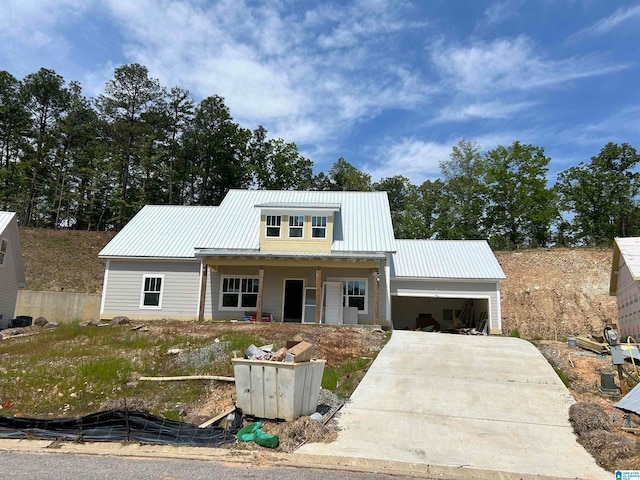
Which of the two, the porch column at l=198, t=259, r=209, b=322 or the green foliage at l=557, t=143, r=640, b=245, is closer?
the porch column at l=198, t=259, r=209, b=322

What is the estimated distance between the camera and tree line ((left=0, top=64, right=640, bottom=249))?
136ft

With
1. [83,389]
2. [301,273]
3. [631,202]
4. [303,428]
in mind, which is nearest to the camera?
[303,428]

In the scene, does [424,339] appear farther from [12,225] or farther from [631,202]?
[631,202]

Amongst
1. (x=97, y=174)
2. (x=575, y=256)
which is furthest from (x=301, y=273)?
(x=97, y=174)

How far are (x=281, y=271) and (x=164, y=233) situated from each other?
22.6ft

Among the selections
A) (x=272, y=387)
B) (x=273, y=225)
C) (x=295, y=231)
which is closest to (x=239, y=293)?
(x=273, y=225)

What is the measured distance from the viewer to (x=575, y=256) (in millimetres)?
31922

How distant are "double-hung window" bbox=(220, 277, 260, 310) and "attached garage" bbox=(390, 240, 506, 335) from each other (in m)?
6.97

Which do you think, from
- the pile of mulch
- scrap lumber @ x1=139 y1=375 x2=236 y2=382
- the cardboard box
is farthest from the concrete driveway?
scrap lumber @ x1=139 y1=375 x2=236 y2=382

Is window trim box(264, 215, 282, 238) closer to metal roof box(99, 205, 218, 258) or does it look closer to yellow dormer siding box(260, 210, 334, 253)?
yellow dormer siding box(260, 210, 334, 253)

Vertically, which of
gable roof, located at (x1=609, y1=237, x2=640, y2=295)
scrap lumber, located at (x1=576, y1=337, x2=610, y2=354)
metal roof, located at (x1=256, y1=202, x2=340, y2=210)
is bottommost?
scrap lumber, located at (x1=576, y1=337, x2=610, y2=354)

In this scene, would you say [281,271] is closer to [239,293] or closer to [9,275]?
[239,293]

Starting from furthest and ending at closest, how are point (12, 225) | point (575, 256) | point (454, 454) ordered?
point (575, 256)
point (12, 225)
point (454, 454)

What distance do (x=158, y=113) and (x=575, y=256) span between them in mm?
39169
